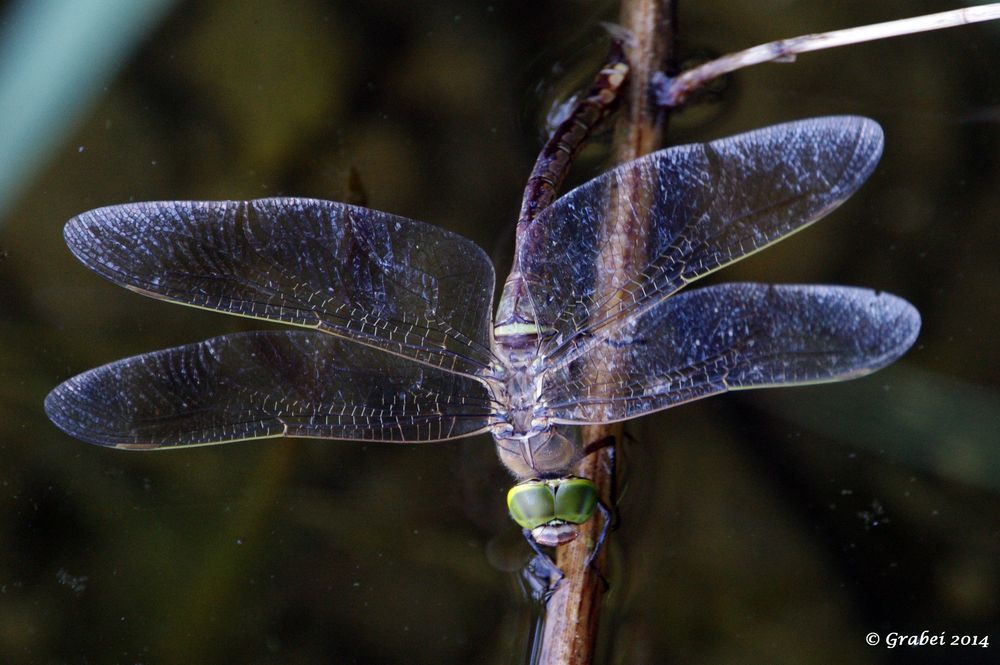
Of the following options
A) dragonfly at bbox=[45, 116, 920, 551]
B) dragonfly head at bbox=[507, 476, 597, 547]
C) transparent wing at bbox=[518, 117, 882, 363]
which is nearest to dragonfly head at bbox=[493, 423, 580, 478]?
dragonfly at bbox=[45, 116, 920, 551]

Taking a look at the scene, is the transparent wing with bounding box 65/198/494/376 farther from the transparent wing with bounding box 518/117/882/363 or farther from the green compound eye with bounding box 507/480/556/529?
the green compound eye with bounding box 507/480/556/529

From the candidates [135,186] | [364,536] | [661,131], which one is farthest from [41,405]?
[661,131]

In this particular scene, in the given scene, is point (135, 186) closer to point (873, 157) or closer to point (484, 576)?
point (484, 576)

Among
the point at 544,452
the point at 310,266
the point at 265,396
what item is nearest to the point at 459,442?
the point at 544,452

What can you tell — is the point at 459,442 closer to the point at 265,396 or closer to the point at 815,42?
the point at 265,396

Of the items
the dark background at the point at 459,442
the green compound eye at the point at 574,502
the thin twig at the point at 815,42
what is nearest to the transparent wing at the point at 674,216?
the thin twig at the point at 815,42

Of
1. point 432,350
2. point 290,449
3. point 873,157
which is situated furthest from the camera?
point 290,449
